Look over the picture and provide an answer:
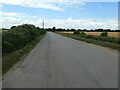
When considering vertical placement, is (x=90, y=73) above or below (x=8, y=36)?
below

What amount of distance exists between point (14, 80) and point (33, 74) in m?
1.05

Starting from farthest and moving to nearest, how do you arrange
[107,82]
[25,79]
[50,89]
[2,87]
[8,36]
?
[8,36] → [25,79] → [107,82] → [2,87] → [50,89]

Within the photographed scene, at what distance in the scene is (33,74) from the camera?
25.0 ft

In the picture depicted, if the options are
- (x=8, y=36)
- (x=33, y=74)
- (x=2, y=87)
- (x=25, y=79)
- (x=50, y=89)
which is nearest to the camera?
(x=50, y=89)

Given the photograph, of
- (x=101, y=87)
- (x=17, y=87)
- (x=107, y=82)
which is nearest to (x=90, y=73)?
(x=107, y=82)

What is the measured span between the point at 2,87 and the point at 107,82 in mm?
3140

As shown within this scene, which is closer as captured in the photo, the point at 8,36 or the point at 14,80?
the point at 14,80

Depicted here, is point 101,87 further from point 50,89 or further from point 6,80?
point 6,80

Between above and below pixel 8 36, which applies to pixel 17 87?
below

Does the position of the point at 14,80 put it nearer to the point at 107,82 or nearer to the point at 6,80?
the point at 6,80

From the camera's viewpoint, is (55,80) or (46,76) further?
(46,76)

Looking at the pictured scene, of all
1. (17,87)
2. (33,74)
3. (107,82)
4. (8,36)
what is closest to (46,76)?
(33,74)

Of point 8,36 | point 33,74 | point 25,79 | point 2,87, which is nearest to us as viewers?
point 2,87

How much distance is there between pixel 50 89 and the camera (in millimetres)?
5543
